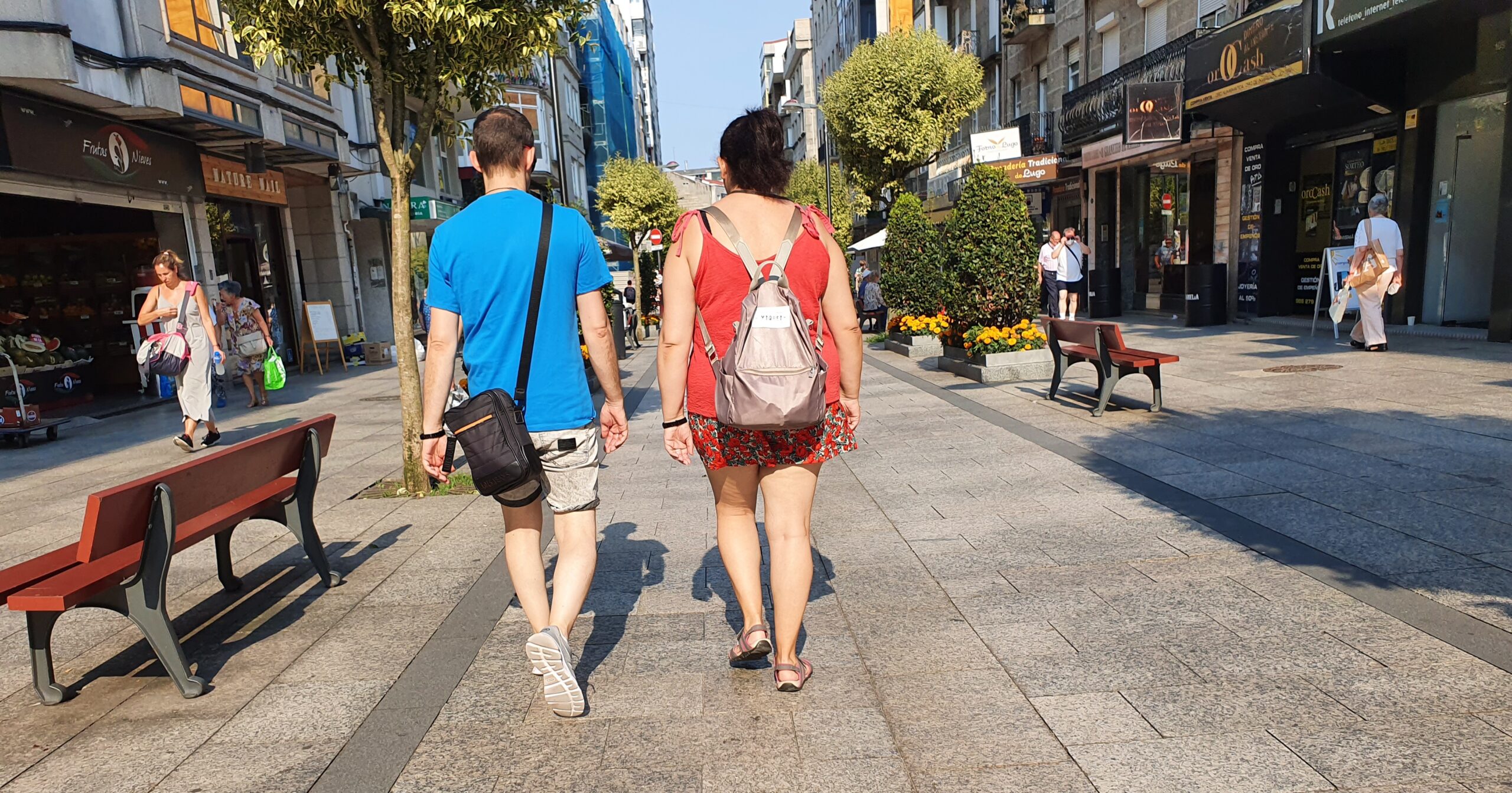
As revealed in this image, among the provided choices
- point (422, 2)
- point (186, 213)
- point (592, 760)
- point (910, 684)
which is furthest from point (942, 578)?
point (186, 213)

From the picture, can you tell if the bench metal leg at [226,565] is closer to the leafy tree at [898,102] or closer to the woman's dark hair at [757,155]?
the woman's dark hair at [757,155]

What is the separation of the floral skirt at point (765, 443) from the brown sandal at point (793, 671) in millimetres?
679

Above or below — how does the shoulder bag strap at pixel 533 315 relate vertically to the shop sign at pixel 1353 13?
below

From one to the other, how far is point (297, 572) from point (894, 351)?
1258 centimetres

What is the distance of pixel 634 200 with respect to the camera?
40.8m

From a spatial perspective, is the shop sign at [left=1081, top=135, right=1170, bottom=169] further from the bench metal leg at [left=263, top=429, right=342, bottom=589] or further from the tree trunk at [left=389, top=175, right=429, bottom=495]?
the bench metal leg at [left=263, top=429, right=342, bottom=589]

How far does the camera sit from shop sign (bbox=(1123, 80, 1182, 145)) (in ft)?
54.6

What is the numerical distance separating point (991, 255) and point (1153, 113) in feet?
26.5

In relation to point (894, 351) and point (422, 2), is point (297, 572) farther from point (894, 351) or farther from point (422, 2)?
point (894, 351)

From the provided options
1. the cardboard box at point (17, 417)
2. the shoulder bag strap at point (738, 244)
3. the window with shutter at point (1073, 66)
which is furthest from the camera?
the window with shutter at point (1073, 66)

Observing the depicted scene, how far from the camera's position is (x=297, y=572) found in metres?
4.90

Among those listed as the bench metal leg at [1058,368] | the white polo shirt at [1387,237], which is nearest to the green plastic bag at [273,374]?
the bench metal leg at [1058,368]

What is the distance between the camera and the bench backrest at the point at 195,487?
3.23 m

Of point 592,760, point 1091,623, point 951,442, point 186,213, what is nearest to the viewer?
point 592,760
